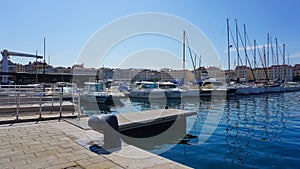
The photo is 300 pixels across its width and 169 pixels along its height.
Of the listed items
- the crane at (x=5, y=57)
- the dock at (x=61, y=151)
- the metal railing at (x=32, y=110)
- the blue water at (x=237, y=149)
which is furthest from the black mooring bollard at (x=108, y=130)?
the crane at (x=5, y=57)

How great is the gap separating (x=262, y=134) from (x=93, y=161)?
947 centimetres

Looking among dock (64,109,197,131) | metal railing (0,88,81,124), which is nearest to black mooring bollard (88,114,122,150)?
dock (64,109,197,131)

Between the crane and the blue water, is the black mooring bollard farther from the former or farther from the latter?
the crane

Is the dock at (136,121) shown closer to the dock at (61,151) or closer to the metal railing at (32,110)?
the dock at (61,151)

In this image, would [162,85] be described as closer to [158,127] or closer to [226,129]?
[226,129]

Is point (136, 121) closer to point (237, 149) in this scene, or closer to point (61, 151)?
point (61, 151)

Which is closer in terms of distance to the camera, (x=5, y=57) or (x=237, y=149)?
(x=237, y=149)

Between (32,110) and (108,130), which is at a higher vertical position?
(108,130)

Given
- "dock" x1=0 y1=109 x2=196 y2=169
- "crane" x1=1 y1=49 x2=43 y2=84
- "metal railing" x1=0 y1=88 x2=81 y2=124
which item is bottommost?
"dock" x1=0 y1=109 x2=196 y2=169

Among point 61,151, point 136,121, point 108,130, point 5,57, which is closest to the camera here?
point 61,151

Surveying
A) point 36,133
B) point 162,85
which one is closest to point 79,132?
point 36,133

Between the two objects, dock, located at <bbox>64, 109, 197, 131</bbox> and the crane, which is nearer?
dock, located at <bbox>64, 109, 197, 131</bbox>

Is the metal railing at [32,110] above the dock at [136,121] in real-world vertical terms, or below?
above

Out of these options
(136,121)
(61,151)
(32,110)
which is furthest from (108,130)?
(32,110)
